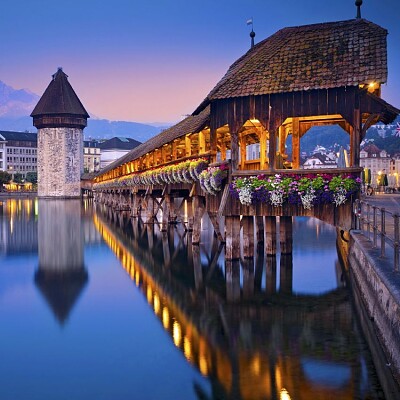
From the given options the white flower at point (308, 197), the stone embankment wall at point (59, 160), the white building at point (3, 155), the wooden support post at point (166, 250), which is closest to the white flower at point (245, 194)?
the white flower at point (308, 197)

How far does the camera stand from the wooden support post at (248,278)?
14500 mm

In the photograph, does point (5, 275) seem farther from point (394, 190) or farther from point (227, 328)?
point (394, 190)

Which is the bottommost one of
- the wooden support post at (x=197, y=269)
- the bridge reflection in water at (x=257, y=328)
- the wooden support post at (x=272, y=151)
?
the bridge reflection in water at (x=257, y=328)

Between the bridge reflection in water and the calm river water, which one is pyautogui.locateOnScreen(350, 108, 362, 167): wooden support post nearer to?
the calm river water

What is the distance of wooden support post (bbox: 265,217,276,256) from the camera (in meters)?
18.5

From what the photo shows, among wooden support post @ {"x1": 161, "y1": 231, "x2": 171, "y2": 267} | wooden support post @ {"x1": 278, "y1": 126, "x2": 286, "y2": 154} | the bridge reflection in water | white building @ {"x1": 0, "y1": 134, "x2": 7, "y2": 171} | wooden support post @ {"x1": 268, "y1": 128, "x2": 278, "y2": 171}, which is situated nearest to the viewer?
the bridge reflection in water

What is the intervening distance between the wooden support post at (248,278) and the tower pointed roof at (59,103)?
79.9 metres

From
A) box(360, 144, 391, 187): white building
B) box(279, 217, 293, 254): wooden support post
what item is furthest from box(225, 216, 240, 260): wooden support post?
box(360, 144, 391, 187): white building

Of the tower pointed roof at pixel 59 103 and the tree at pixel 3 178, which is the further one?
the tree at pixel 3 178

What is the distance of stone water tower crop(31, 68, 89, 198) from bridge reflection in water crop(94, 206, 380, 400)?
7753 centimetres

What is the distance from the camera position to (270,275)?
1675cm

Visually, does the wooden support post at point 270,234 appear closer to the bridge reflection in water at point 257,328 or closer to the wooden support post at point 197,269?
the bridge reflection in water at point 257,328

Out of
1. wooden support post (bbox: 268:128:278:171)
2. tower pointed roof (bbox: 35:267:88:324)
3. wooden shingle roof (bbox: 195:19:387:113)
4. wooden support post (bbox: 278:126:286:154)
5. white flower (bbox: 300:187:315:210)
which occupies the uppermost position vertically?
wooden shingle roof (bbox: 195:19:387:113)

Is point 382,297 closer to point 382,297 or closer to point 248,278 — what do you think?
point 382,297
